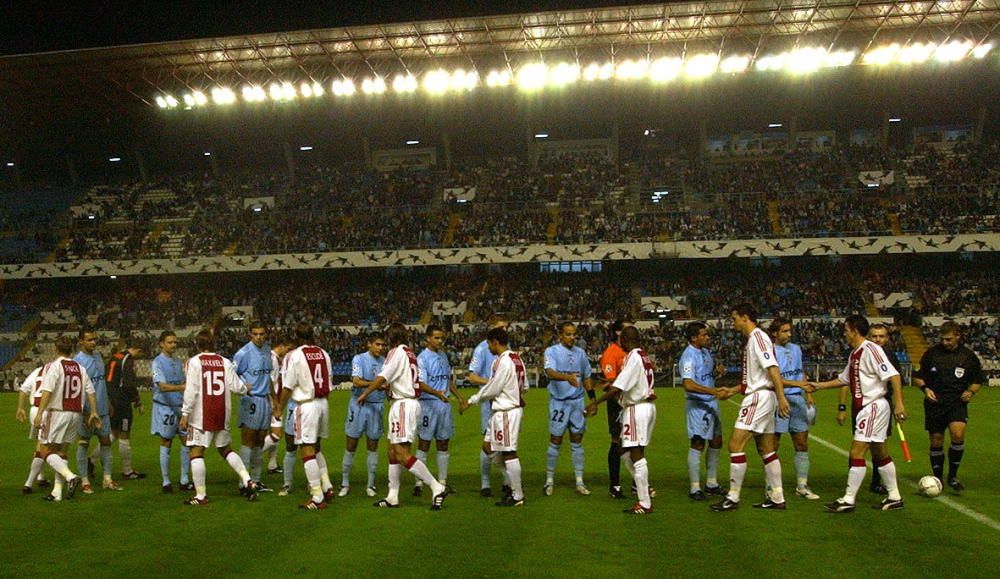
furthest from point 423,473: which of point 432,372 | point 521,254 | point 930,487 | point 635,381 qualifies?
point 521,254

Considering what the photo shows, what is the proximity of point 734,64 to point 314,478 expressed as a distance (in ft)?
110

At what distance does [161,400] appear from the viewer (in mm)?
12195

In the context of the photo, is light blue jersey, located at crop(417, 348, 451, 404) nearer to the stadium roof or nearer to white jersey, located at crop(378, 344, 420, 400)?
white jersey, located at crop(378, 344, 420, 400)

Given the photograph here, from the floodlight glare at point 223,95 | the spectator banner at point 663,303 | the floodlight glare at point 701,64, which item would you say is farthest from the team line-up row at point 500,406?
the floodlight glare at point 223,95

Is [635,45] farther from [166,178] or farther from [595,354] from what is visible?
[166,178]

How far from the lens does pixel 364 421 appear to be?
11672 millimetres

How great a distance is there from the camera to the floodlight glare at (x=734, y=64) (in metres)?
38.6

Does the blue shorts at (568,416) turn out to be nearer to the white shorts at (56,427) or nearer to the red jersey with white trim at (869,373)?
the red jersey with white trim at (869,373)

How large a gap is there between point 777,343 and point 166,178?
159 ft

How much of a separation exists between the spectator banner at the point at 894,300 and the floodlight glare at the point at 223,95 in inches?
1217

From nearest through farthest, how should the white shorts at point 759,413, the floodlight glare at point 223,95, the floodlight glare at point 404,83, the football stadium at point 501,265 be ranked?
1. the white shorts at point 759,413
2. the football stadium at point 501,265
3. the floodlight glare at point 404,83
4. the floodlight glare at point 223,95

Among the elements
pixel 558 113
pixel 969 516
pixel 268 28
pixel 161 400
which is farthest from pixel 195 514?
pixel 558 113

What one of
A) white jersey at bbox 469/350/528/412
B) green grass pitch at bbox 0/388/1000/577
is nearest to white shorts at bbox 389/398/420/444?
white jersey at bbox 469/350/528/412

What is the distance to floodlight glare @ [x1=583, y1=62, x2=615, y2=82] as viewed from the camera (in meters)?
39.5
